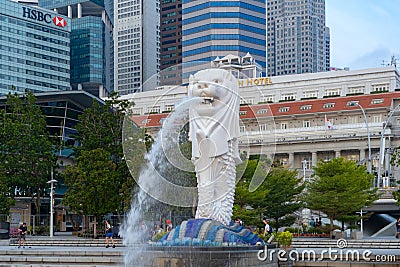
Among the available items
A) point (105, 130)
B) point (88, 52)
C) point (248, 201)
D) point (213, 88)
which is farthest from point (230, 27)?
point (213, 88)

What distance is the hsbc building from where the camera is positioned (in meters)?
127

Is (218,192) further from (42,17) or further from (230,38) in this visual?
(42,17)

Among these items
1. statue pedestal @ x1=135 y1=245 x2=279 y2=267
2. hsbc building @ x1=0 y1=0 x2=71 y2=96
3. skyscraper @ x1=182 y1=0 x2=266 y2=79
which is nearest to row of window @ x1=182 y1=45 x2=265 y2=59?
skyscraper @ x1=182 y1=0 x2=266 y2=79

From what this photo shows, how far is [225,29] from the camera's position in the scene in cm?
12431

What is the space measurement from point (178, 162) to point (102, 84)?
135m

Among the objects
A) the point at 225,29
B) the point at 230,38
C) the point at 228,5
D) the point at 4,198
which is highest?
the point at 228,5

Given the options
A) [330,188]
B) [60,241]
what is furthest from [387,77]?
[60,241]

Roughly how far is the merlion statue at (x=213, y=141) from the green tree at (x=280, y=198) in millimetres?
23022

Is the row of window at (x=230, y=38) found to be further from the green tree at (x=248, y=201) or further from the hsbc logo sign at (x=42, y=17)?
the green tree at (x=248, y=201)

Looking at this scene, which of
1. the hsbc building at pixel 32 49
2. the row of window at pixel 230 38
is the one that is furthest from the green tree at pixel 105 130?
the hsbc building at pixel 32 49

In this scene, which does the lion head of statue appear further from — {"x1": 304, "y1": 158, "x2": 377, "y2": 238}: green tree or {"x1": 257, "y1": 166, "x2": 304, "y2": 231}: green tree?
{"x1": 257, "y1": 166, "x2": 304, "y2": 231}: green tree

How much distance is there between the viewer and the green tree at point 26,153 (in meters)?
52.0

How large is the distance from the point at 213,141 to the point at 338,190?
22723 mm

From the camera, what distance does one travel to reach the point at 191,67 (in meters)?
24.9
